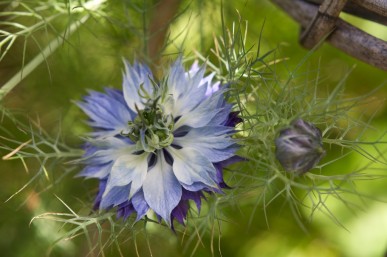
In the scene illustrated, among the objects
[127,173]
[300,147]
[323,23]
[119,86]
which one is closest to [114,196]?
[127,173]

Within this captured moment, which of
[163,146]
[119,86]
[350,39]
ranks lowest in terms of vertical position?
[119,86]

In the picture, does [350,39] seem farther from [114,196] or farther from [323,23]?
[114,196]

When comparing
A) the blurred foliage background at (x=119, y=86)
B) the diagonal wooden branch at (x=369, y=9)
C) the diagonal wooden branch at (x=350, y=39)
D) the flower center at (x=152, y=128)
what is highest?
the diagonal wooden branch at (x=369, y=9)

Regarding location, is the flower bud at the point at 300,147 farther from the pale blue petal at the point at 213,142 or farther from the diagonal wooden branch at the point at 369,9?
the diagonal wooden branch at the point at 369,9

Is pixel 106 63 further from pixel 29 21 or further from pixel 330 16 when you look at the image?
pixel 330 16

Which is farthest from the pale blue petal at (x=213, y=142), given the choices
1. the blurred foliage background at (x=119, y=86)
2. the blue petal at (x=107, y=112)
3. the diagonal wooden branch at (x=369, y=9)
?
the blurred foliage background at (x=119, y=86)

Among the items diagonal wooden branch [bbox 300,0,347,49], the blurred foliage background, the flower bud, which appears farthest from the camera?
the blurred foliage background

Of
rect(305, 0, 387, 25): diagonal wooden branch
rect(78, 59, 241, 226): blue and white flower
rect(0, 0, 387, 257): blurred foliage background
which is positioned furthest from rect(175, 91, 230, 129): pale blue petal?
rect(0, 0, 387, 257): blurred foliage background

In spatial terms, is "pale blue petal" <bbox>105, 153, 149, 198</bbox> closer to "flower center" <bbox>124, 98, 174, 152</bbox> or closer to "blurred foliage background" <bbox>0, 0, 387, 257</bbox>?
"flower center" <bbox>124, 98, 174, 152</bbox>
